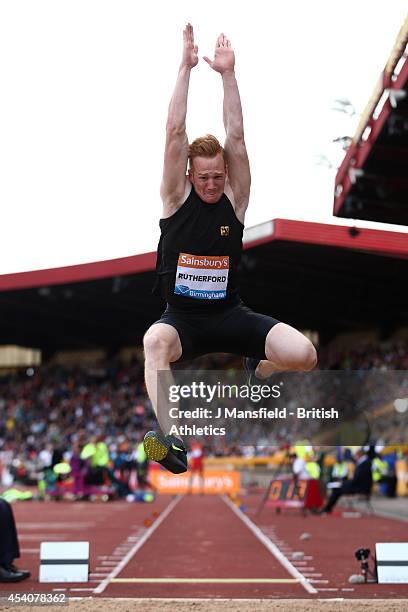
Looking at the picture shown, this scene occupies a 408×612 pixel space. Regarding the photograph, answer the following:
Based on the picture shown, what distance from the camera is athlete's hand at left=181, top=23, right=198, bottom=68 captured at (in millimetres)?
5211

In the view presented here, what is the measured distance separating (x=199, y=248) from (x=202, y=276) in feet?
0.48

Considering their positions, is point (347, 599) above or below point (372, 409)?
below

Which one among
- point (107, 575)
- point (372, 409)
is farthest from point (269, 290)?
point (372, 409)

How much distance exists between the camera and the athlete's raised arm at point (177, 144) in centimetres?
511

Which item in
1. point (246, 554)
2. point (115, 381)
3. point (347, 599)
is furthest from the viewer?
point (115, 381)

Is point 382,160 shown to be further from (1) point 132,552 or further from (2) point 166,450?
(2) point 166,450

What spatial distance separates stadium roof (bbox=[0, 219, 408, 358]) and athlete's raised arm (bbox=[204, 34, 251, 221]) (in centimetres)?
1340

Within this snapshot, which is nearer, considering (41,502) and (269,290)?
(269,290)

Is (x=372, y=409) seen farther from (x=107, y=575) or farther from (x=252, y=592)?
(x=107, y=575)

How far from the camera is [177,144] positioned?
16.7 feet

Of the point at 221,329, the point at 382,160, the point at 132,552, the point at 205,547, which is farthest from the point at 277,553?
the point at 221,329

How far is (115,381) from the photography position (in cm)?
3816

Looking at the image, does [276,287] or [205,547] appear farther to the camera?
[276,287]

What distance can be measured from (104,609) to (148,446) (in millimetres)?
4787
